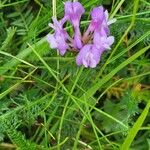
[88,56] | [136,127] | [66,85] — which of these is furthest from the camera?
[66,85]

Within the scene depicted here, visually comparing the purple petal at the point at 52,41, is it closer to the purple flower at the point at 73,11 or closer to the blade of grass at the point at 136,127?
the purple flower at the point at 73,11

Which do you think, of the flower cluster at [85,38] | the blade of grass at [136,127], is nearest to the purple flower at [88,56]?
the flower cluster at [85,38]

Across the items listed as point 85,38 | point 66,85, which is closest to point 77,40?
point 85,38

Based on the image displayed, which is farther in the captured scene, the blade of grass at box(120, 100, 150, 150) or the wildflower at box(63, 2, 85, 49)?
the wildflower at box(63, 2, 85, 49)

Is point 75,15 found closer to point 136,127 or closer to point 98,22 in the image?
point 98,22

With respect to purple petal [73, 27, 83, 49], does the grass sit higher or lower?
lower

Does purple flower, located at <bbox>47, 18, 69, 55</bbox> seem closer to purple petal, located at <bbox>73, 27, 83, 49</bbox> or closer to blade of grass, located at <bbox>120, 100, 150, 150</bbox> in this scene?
purple petal, located at <bbox>73, 27, 83, 49</bbox>

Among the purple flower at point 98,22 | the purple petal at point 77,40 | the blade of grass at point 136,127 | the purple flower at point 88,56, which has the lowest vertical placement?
the blade of grass at point 136,127

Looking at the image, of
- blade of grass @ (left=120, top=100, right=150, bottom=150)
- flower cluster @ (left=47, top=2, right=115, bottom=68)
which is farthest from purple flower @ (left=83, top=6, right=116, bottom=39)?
blade of grass @ (left=120, top=100, right=150, bottom=150)

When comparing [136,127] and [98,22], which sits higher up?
[98,22]
